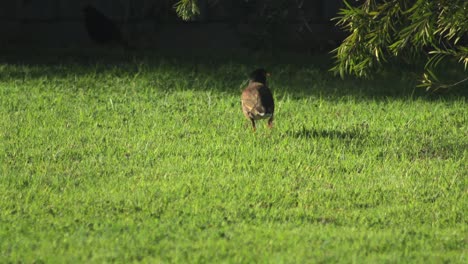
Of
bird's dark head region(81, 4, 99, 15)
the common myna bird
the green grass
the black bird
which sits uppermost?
bird's dark head region(81, 4, 99, 15)

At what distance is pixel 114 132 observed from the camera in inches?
388

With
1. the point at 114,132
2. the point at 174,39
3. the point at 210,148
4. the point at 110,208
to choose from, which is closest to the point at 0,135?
the point at 114,132

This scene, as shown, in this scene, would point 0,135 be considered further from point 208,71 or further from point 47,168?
point 208,71

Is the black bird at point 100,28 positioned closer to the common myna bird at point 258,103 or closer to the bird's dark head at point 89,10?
the bird's dark head at point 89,10

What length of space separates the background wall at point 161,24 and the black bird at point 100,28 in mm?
270

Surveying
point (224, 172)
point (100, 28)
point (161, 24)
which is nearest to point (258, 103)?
point (224, 172)

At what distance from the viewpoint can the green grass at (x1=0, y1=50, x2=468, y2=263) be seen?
606cm

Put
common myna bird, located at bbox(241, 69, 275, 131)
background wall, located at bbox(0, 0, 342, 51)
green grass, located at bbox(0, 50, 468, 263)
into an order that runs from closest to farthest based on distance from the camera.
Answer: green grass, located at bbox(0, 50, 468, 263) < common myna bird, located at bbox(241, 69, 275, 131) < background wall, located at bbox(0, 0, 342, 51)

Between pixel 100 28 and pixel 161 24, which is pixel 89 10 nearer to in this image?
pixel 100 28

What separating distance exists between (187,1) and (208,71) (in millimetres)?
4872

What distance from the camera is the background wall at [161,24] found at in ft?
55.3

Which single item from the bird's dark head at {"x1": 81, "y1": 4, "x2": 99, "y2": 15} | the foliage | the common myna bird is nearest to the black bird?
the bird's dark head at {"x1": 81, "y1": 4, "x2": 99, "y2": 15}

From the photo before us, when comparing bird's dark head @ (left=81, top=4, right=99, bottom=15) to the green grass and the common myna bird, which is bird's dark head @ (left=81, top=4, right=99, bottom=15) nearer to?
the green grass

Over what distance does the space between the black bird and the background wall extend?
0.27 meters
